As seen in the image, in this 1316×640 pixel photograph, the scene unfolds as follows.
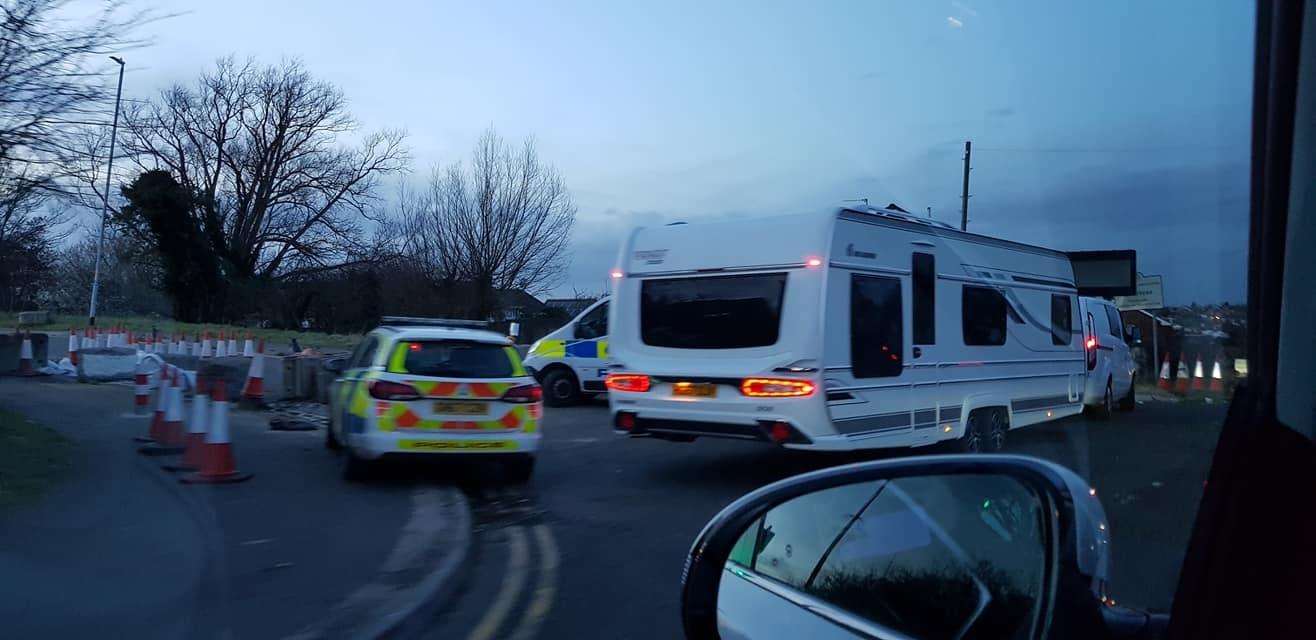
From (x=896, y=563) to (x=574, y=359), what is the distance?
1480 cm

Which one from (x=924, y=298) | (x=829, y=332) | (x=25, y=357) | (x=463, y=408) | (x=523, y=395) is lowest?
(x=25, y=357)

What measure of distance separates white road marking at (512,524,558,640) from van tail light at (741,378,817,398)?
7.36ft

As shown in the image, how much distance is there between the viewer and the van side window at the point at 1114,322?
1591 cm

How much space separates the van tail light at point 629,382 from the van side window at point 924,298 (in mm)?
2639

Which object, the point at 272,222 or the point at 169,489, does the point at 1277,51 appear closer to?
the point at 169,489

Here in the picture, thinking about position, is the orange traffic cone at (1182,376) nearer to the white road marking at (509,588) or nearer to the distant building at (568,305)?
the white road marking at (509,588)

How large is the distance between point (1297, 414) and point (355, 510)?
7.40m

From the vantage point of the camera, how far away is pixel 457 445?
28.8ft

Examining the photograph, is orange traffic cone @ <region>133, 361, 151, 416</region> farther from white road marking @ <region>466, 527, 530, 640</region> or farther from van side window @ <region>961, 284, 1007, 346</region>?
van side window @ <region>961, 284, 1007, 346</region>

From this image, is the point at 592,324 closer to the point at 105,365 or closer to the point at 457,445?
the point at 457,445

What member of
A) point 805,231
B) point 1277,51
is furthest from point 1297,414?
point 805,231

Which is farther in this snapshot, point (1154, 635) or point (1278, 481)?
point (1154, 635)

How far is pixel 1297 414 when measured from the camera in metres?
1.56

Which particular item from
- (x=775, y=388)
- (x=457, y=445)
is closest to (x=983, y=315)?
(x=775, y=388)
